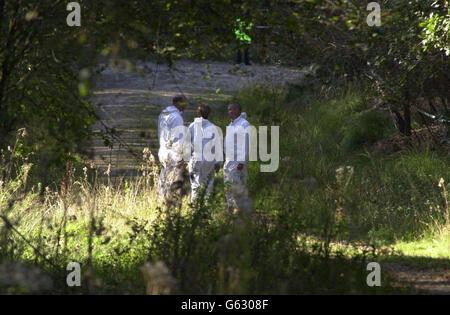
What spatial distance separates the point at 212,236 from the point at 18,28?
2441mm

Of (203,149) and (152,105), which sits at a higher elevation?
(152,105)

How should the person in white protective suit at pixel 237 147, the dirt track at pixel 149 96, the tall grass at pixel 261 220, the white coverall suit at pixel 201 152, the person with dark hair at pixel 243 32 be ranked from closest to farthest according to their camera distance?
the tall grass at pixel 261 220, the person with dark hair at pixel 243 32, the person in white protective suit at pixel 237 147, the white coverall suit at pixel 201 152, the dirt track at pixel 149 96

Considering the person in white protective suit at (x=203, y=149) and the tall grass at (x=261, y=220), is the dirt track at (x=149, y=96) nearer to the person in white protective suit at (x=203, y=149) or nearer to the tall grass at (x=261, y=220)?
the tall grass at (x=261, y=220)

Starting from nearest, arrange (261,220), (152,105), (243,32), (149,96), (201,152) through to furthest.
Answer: (243,32) → (261,220) → (201,152) → (152,105) → (149,96)

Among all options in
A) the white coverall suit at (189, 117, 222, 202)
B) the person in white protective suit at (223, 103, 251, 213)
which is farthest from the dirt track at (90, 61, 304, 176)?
the person in white protective suit at (223, 103, 251, 213)

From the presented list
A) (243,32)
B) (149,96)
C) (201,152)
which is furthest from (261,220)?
(149,96)

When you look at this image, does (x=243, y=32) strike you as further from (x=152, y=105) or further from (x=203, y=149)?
(x=152, y=105)

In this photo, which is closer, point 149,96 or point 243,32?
point 243,32

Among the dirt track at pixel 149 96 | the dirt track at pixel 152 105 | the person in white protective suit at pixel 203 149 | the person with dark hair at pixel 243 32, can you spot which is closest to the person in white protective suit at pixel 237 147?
the person in white protective suit at pixel 203 149

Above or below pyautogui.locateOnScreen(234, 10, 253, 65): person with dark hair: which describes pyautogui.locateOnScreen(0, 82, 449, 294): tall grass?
below

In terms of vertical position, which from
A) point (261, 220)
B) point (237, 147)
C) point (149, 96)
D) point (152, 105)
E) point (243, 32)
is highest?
point (149, 96)

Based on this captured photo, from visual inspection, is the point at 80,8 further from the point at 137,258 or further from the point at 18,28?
the point at 137,258

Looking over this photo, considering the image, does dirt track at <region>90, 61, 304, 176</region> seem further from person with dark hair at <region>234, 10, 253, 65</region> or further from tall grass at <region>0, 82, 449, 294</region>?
person with dark hair at <region>234, 10, 253, 65</region>
